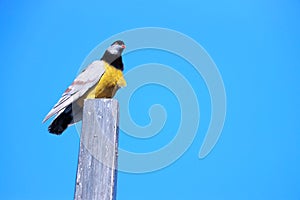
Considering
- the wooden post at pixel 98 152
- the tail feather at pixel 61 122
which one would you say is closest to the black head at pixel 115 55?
the tail feather at pixel 61 122

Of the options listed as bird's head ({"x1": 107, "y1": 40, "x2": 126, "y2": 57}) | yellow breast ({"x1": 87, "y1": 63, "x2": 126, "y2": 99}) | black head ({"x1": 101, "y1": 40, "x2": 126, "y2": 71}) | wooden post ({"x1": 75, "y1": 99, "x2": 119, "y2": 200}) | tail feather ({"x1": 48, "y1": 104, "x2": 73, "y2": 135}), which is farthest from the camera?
bird's head ({"x1": 107, "y1": 40, "x2": 126, "y2": 57})

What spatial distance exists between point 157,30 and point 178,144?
148 cm

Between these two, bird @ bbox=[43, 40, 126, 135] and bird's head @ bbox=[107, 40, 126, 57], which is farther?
bird's head @ bbox=[107, 40, 126, 57]

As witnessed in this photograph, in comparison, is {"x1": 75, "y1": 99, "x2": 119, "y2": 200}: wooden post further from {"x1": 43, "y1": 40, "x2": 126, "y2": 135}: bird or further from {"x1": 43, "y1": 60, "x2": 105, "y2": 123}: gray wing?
{"x1": 43, "y1": 60, "x2": 105, "y2": 123}: gray wing

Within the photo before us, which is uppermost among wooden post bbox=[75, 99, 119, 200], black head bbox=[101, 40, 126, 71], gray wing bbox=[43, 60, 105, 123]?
black head bbox=[101, 40, 126, 71]

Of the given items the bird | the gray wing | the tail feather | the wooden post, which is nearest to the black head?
the bird

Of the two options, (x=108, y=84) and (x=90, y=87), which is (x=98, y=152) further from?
(x=108, y=84)

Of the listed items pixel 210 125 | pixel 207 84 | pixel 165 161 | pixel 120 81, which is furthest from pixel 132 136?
pixel 120 81

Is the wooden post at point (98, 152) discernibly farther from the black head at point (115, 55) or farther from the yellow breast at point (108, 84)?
the black head at point (115, 55)

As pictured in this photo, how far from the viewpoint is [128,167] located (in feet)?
7.30

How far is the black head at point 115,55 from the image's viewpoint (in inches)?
157

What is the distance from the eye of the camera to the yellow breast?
136 inches

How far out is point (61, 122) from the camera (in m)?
3.03

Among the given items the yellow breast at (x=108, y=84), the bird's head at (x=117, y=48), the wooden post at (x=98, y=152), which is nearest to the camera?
the wooden post at (x=98, y=152)
